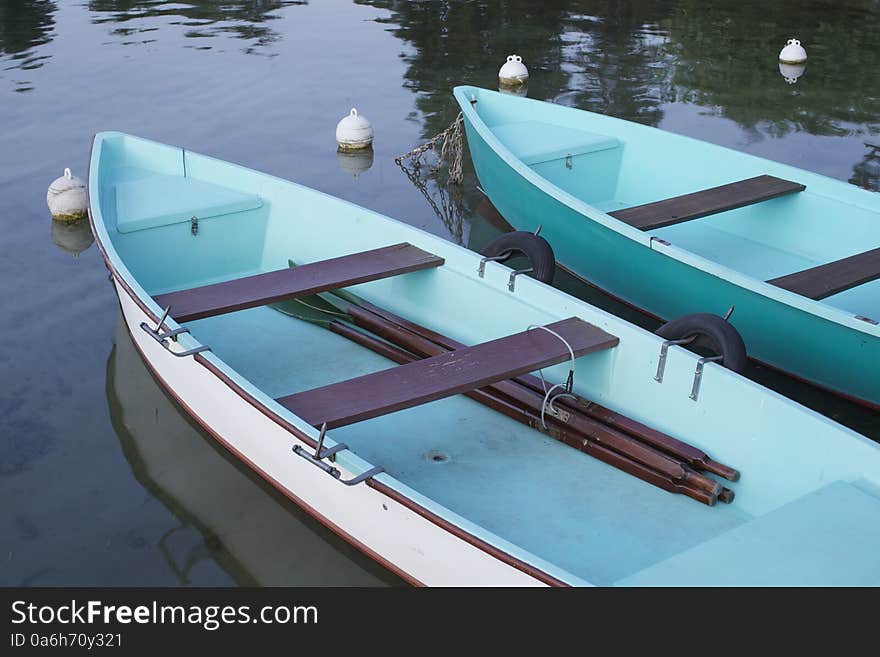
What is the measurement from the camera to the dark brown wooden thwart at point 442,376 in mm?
4855

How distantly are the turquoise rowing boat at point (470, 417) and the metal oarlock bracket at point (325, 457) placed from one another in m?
0.01

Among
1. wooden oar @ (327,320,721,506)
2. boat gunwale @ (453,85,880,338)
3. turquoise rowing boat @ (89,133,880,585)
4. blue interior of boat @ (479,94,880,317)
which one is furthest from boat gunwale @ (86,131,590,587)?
blue interior of boat @ (479,94,880,317)

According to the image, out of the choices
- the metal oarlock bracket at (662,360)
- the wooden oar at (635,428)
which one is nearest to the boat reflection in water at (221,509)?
the wooden oar at (635,428)

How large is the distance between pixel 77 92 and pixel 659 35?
8.03m

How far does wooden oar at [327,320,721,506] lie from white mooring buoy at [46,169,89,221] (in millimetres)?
3567

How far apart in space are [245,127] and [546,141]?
4.20 metres

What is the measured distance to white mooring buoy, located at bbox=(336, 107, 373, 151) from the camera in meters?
10.4

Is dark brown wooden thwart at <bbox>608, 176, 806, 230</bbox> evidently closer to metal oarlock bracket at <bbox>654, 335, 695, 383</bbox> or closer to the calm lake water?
the calm lake water

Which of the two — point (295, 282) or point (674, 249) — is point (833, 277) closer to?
point (674, 249)

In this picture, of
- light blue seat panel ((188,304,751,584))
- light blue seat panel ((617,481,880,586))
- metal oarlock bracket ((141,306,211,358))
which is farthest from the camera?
metal oarlock bracket ((141,306,211,358))

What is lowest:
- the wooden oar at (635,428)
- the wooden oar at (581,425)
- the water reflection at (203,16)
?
the wooden oar at (581,425)

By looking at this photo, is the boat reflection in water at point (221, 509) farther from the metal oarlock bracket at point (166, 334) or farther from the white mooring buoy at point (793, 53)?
the white mooring buoy at point (793, 53)

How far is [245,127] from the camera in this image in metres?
11.3

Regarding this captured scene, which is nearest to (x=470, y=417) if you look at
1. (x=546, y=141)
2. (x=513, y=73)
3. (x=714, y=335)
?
(x=714, y=335)
